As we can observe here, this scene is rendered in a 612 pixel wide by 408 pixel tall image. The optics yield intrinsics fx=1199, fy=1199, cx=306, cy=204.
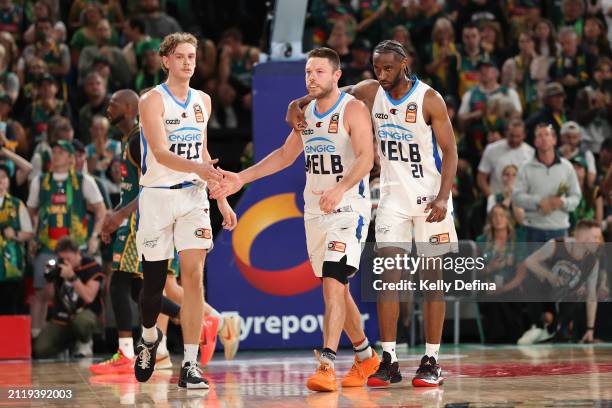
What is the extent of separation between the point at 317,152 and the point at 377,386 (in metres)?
1.67

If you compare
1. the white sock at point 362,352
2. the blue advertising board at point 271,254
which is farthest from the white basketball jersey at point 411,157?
the blue advertising board at point 271,254

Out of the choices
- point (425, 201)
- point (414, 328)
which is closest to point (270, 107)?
point (414, 328)

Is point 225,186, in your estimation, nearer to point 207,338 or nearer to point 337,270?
point 337,270

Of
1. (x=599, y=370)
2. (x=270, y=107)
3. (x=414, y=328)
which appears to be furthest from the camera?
(x=414, y=328)

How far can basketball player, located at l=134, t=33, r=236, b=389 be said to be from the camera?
8.21m

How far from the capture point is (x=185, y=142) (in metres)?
8.35

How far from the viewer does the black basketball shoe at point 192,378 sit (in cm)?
812

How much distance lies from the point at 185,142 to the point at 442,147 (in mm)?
1790

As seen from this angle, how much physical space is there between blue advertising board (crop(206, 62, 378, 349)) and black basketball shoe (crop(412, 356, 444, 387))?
3571mm

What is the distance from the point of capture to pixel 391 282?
8.24 meters

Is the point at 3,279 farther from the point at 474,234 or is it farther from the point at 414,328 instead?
the point at 474,234

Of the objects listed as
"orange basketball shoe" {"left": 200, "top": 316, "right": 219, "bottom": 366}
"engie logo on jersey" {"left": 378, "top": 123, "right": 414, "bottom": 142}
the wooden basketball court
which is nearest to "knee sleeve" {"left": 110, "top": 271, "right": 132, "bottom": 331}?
the wooden basketball court
